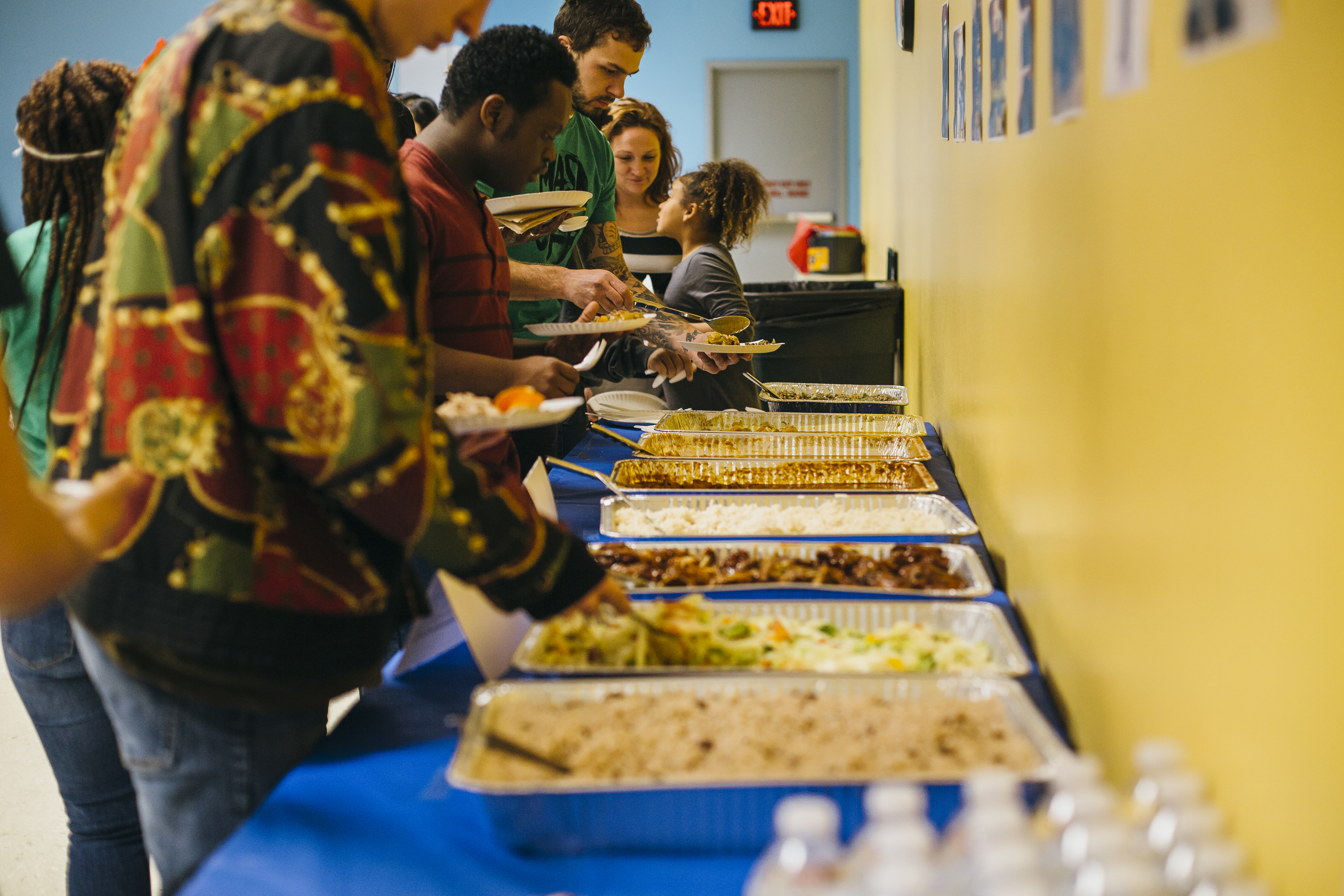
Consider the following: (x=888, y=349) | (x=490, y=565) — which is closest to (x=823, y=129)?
(x=888, y=349)

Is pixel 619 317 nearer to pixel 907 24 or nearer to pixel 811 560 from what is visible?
pixel 811 560

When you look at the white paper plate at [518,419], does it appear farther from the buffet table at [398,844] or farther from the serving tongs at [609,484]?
the serving tongs at [609,484]

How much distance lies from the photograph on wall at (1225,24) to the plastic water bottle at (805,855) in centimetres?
51

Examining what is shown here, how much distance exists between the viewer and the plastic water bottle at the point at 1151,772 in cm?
63

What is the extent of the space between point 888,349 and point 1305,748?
3.27m

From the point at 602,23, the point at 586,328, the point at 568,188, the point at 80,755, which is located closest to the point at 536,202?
the point at 586,328

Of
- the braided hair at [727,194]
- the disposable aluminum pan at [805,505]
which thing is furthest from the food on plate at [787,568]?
the braided hair at [727,194]

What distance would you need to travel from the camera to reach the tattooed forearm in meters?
2.65

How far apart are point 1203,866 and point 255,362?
72 centimetres

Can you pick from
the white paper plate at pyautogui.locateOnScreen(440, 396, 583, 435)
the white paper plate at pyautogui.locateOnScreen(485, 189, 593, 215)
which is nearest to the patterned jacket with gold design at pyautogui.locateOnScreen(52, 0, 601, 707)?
the white paper plate at pyautogui.locateOnScreen(440, 396, 583, 435)

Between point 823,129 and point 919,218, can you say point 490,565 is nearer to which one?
point 919,218

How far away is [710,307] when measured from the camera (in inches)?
125

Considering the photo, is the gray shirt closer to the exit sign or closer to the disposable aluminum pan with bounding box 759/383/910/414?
the disposable aluminum pan with bounding box 759/383/910/414

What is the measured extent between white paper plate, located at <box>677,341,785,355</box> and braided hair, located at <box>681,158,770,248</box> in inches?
31.8
